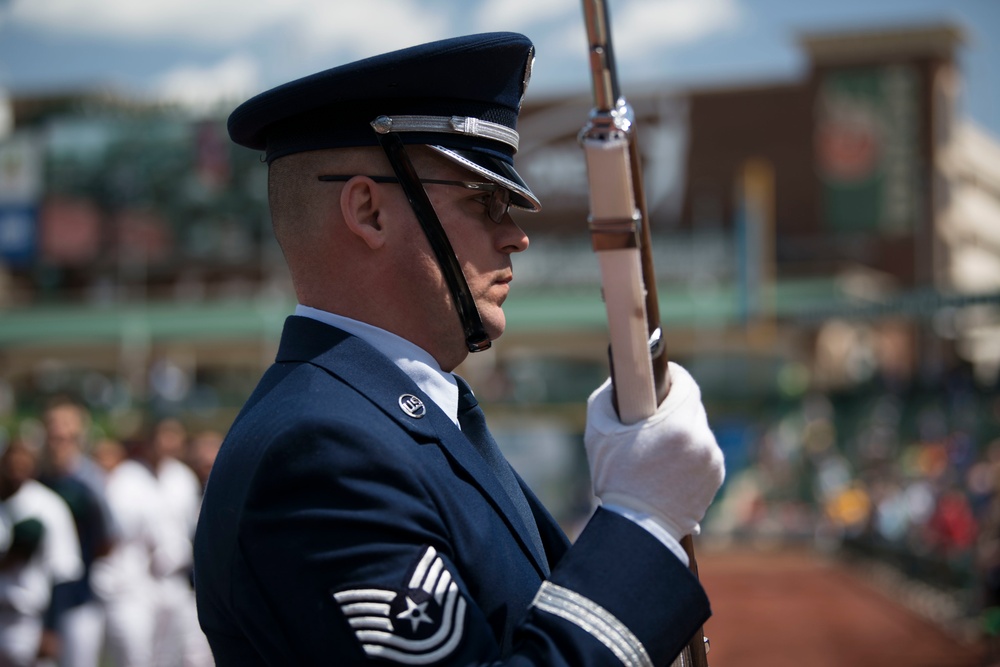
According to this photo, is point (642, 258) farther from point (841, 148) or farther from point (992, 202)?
point (992, 202)

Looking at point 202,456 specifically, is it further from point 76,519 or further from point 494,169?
point 494,169

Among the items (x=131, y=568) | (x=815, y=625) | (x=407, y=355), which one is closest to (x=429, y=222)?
(x=407, y=355)

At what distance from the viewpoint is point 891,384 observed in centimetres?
2652

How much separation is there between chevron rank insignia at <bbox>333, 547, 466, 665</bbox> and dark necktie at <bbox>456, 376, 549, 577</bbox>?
411mm

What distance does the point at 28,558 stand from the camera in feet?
20.7

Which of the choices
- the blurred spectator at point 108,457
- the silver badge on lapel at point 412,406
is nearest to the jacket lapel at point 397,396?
the silver badge on lapel at point 412,406

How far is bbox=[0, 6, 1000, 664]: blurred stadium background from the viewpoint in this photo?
26.0m

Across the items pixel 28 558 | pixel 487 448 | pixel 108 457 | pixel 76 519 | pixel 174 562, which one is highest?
pixel 487 448

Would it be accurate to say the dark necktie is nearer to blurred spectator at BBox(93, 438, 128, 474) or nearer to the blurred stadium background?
blurred spectator at BBox(93, 438, 128, 474)

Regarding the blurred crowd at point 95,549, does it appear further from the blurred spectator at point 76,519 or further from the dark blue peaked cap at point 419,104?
the dark blue peaked cap at point 419,104

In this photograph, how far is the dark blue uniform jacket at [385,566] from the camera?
4.90 ft

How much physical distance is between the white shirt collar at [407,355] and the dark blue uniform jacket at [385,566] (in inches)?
3.8

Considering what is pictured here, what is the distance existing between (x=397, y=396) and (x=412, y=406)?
1.0 inches

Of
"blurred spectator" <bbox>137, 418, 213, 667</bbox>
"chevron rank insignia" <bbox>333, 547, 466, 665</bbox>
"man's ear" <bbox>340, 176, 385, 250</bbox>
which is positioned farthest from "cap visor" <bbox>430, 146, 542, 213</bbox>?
"blurred spectator" <bbox>137, 418, 213, 667</bbox>
